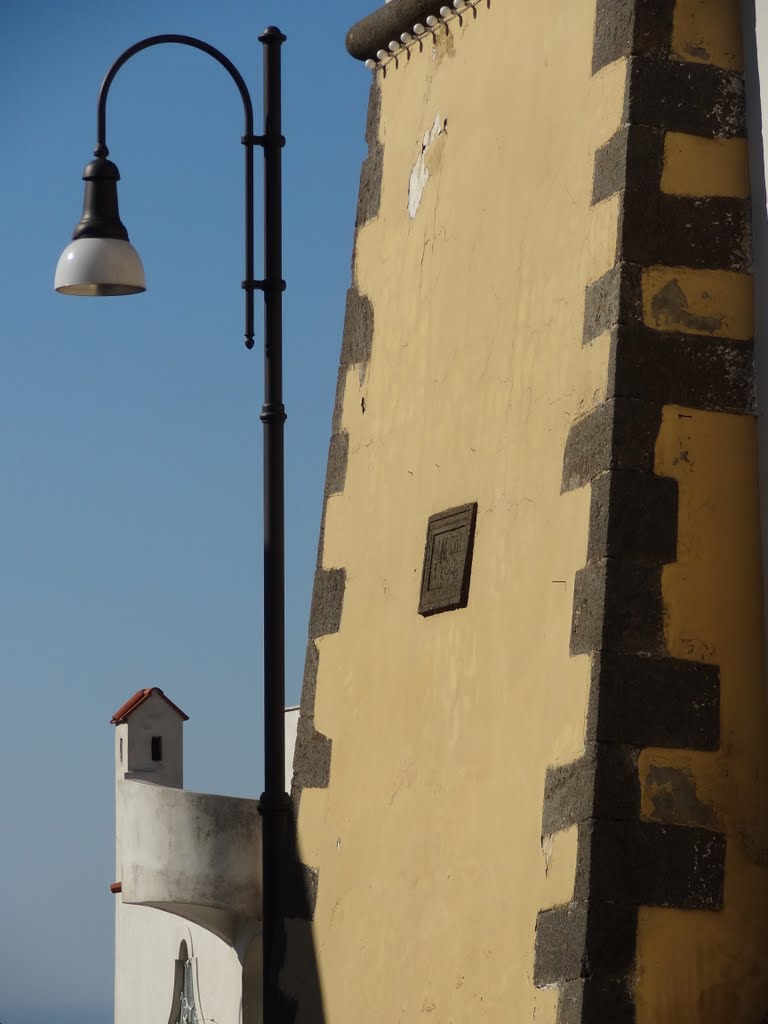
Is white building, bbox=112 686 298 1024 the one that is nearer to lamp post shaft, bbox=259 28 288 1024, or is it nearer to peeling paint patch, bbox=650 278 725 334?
lamp post shaft, bbox=259 28 288 1024

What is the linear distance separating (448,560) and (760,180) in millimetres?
1740

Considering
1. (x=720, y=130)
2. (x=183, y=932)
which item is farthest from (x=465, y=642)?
(x=183, y=932)

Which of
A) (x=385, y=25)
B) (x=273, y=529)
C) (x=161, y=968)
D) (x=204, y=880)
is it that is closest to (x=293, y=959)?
(x=204, y=880)

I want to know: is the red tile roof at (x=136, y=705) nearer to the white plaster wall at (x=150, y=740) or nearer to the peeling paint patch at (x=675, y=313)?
the white plaster wall at (x=150, y=740)

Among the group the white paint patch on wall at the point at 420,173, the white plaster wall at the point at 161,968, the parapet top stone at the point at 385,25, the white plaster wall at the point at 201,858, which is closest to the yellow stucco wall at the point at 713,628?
the white paint patch on wall at the point at 420,173

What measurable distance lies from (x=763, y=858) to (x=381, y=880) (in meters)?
1.68

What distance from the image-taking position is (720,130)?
276 inches

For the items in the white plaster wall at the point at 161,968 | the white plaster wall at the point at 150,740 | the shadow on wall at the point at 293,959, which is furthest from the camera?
the white plaster wall at the point at 150,740

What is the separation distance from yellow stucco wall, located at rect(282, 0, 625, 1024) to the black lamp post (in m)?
0.18

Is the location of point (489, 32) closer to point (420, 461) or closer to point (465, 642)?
point (420, 461)

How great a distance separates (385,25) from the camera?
8.81 meters

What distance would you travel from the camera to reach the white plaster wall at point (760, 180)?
22.3 ft

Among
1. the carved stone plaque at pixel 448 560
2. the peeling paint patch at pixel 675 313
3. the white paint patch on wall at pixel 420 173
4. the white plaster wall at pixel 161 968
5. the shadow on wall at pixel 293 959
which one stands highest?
the white paint patch on wall at pixel 420 173

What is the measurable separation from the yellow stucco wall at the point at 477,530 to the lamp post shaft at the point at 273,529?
0.16 metres
